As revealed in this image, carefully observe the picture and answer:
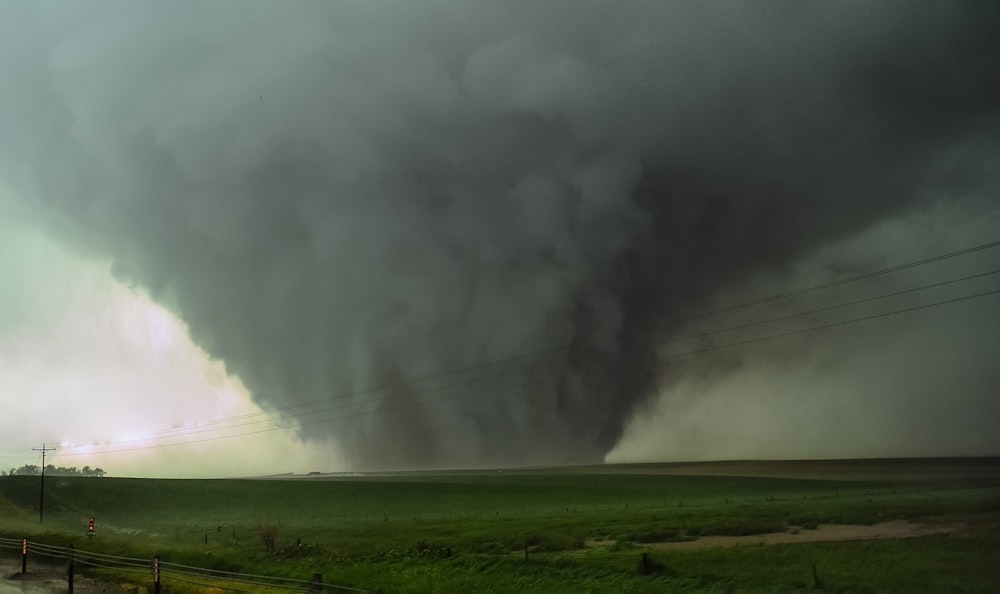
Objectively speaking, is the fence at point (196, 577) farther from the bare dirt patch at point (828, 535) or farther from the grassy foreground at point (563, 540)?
the bare dirt patch at point (828, 535)

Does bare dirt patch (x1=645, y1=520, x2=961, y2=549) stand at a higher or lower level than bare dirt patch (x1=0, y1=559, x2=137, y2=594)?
lower

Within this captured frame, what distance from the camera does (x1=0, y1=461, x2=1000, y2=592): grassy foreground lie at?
23.8m

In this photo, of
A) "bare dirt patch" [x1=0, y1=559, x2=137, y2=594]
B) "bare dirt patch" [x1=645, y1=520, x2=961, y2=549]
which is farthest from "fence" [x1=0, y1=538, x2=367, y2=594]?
"bare dirt patch" [x1=645, y1=520, x2=961, y2=549]

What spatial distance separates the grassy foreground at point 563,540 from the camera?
78.0ft

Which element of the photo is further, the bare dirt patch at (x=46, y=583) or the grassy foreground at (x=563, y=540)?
the bare dirt patch at (x=46, y=583)

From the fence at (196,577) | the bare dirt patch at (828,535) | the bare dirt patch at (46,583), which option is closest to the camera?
the fence at (196,577)

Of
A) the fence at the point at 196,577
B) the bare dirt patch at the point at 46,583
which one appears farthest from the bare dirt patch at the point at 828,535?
the bare dirt patch at the point at 46,583

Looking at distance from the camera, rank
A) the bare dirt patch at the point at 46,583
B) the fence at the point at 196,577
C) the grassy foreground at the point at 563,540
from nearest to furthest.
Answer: the grassy foreground at the point at 563,540
the fence at the point at 196,577
the bare dirt patch at the point at 46,583

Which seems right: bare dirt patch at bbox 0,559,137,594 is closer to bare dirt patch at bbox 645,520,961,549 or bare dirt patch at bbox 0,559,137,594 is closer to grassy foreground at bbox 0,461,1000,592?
grassy foreground at bbox 0,461,1000,592

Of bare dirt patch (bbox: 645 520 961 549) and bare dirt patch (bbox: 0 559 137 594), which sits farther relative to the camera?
bare dirt patch (bbox: 0 559 137 594)

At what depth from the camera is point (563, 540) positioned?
1732 inches

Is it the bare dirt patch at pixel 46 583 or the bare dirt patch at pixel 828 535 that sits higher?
the bare dirt patch at pixel 46 583

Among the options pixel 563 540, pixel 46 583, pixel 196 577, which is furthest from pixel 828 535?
pixel 46 583

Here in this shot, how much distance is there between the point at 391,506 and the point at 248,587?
7168 centimetres
